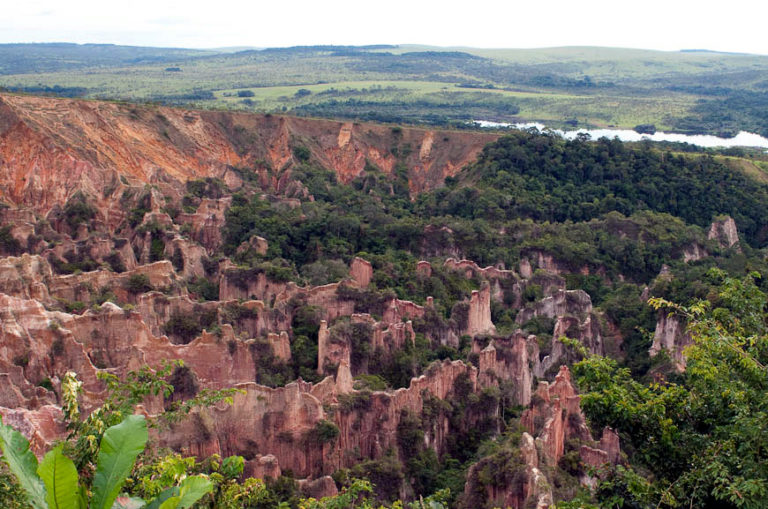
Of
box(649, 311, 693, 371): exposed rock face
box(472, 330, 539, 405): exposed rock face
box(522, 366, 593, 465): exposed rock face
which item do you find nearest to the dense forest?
box(522, 366, 593, 465): exposed rock face

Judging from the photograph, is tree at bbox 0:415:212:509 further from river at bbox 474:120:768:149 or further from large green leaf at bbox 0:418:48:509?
river at bbox 474:120:768:149

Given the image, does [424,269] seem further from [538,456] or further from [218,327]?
[538,456]

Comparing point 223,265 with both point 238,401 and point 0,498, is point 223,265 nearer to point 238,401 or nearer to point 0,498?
point 238,401

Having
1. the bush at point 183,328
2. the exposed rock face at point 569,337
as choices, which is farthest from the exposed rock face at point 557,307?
the bush at point 183,328

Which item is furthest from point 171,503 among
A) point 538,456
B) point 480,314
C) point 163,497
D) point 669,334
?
point 669,334

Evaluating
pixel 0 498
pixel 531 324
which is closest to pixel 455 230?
pixel 531 324

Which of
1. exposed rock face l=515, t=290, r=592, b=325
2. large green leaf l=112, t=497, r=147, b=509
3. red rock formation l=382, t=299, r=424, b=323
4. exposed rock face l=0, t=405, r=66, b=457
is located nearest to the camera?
large green leaf l=112, t=497, r=147, b=509

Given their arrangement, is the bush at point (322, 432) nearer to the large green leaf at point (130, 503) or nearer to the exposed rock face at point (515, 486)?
the exposed rock face at point (515, 486)
